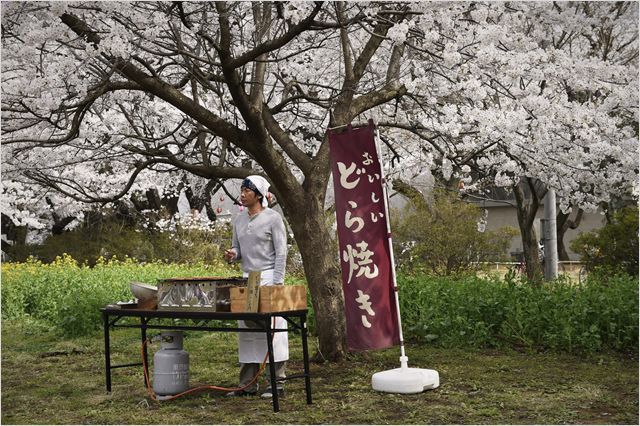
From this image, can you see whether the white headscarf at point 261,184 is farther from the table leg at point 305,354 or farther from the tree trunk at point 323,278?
the tree trunk at point 323,278

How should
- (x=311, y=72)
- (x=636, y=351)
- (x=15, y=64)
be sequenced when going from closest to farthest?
1. (x=15, y=64)
2. (x=636, y=351)
3. (x=311, y=72)

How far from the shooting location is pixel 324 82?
457 inches

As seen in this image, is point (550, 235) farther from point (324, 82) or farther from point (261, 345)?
point (261, 345)

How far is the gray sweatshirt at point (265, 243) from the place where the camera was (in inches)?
285

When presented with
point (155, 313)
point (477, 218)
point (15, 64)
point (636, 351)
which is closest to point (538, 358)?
point (636, 351)

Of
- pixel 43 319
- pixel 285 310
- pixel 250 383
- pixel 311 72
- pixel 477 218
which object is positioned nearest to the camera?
pixel 285 310

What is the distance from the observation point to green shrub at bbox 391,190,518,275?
15352 millimetres

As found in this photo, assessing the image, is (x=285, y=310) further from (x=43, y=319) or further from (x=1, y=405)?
(x=43, y=319)

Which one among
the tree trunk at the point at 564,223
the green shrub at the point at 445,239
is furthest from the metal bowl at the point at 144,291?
the tree trunk at the point at 564,223

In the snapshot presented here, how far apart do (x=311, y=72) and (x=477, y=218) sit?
20.2 ft

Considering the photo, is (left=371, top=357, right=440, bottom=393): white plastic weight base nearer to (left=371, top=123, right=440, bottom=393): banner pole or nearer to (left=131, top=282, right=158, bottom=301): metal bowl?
(left=371, top=123, right=440, bottom=393): banner pole

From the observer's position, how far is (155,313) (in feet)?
23.0

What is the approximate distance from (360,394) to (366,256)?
114 cm

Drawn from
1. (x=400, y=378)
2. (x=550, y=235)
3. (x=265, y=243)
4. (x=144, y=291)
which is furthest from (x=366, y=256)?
(x=550, y=235)
